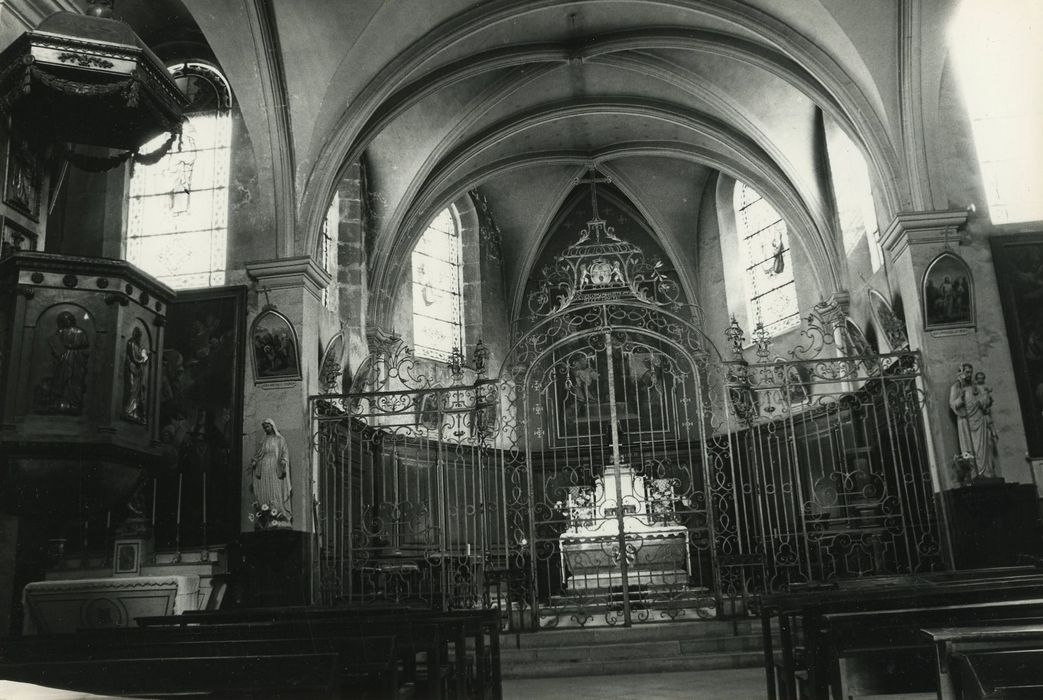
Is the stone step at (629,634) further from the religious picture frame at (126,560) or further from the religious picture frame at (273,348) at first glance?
the religious picture frame at (273,348)

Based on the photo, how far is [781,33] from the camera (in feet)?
36.9

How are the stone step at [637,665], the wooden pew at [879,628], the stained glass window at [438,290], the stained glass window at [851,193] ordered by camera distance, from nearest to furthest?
the wooden pew at [879,628] < the stone step at [637,665] < the stained glass window at [851,193] < the stained glass window at [438,290]

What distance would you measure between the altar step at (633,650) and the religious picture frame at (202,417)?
12.0 ft

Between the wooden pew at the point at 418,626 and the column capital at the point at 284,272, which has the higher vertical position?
the column capital at the point at 284,272

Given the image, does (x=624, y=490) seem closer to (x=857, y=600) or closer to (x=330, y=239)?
(x=330, y=239)

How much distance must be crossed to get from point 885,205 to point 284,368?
293 inches

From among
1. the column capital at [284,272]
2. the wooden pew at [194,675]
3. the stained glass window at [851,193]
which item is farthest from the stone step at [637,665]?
the stained glass window at [851,193]

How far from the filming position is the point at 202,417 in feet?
35.0

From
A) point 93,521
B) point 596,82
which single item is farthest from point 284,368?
point 596,82

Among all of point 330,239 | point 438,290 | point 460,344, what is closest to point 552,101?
point 438,290

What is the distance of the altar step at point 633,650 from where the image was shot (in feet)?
27.7

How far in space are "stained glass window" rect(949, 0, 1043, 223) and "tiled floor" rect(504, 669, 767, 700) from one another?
640 centimetres

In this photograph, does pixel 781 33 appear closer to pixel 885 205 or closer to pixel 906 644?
pixel 885 205

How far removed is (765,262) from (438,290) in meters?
5.99
